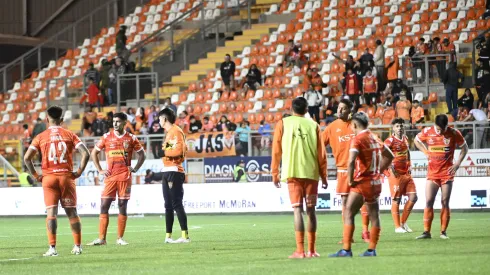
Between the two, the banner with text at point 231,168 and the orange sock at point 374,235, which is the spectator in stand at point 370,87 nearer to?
the banner with text at point 231,168

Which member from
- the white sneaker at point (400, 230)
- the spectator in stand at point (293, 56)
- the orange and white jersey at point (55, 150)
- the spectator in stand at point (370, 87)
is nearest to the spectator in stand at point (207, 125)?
the spectator in stand at point (293, 56)

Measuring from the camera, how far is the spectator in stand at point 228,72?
40.9 metres

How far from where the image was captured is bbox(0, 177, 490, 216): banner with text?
29.4 m

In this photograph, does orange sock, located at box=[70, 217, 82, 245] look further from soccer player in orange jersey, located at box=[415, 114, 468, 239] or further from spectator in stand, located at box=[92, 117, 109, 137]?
spectator in stand, located at box=[92, 117, 109, 137]

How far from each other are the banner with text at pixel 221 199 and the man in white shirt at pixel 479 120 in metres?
1.76

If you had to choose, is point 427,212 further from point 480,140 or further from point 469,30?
point 469,30

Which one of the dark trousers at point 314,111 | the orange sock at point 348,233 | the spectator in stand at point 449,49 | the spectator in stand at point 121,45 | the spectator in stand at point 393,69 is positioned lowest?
the orange sock at point 348,233

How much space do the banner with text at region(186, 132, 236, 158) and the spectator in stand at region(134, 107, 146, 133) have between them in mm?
3121

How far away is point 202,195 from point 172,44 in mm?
15740

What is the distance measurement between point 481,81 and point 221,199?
30.4 ft

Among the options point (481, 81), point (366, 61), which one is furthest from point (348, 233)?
point (366, 61)

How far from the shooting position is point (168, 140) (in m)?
18.9

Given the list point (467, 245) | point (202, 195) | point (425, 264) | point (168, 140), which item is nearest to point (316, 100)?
point (202, 195)

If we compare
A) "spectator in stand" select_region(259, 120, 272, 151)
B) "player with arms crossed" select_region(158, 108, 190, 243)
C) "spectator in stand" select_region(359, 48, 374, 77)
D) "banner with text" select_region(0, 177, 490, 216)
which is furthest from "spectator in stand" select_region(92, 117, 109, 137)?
"player with arms crossed" select_region(158, 108, 190, 243)
